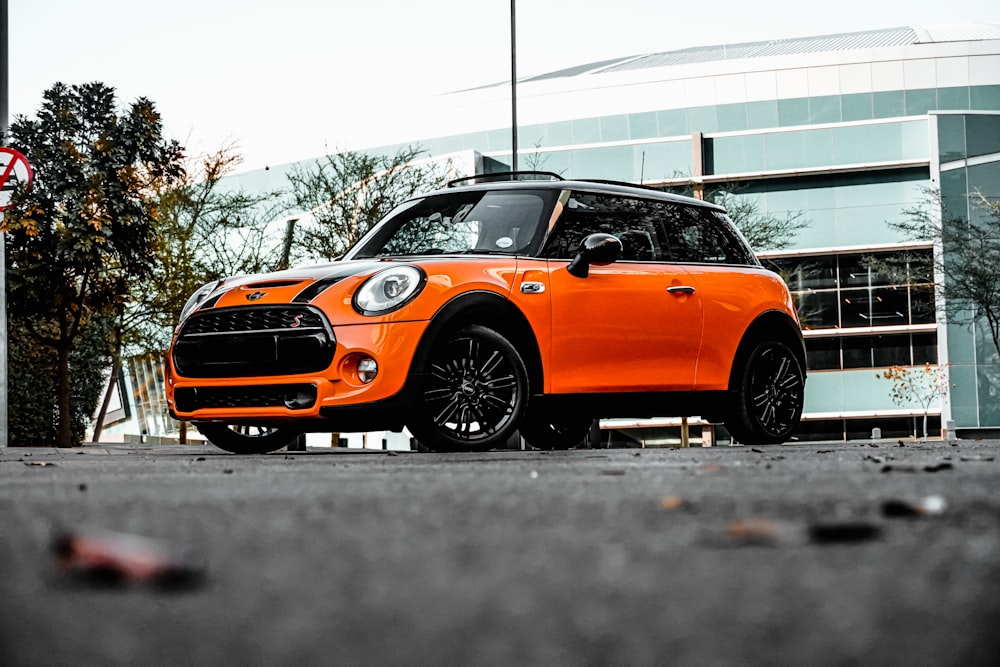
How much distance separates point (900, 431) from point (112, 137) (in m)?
38.3

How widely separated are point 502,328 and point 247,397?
5.19 feet

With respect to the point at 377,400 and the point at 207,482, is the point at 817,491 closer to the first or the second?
the point at 207,482

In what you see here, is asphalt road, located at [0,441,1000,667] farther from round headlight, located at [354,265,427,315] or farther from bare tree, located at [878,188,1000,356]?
bare tree, located at [878,188,1000,356]

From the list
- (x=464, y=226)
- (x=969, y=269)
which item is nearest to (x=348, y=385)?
(x=464, y=226)

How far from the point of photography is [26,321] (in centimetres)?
2228

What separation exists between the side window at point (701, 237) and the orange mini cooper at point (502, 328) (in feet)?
0.06

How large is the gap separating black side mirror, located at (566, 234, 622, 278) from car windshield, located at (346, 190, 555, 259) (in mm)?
291

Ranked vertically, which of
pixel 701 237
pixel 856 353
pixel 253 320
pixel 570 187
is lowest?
pixel 856 353

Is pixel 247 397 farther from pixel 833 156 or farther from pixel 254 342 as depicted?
pixel 833 156

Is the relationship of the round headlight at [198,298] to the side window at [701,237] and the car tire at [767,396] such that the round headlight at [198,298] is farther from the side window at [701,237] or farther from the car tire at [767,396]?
the car tire at [767,396]

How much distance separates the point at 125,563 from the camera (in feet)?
6.42

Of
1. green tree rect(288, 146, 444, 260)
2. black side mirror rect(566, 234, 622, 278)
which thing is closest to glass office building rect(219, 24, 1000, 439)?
green tree rect(288, 146, 444, 260)

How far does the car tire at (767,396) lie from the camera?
959cm

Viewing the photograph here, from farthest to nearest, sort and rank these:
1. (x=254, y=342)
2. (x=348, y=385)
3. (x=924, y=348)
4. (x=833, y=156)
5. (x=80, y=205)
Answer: (x=833, y=156) < (x=924, y=348) < (x=80, y=205) < (x=254, y=342) < (x=348, y=385)
